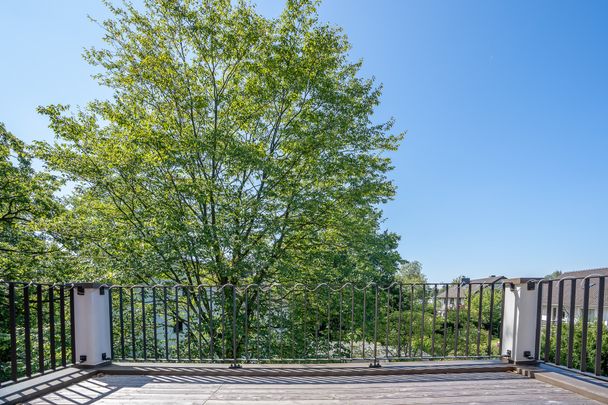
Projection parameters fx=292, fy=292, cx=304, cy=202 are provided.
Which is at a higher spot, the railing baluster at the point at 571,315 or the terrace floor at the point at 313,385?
the railing baluster at the point at 571,315

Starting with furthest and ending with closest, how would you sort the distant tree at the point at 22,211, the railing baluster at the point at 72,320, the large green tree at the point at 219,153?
the distant tree at the point at 22,211 → the large green tree at the point at 219,153 → the railing baluster at the point at 72,320

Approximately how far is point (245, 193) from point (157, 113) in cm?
271

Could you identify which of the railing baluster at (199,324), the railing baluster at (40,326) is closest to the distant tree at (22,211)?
the railing baluster at (199,324)

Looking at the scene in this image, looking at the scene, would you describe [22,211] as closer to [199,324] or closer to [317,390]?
[199,324]

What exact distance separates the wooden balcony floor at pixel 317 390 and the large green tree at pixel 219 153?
328 cm

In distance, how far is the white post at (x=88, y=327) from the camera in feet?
9.25

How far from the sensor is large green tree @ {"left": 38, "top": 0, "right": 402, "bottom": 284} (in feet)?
19.8

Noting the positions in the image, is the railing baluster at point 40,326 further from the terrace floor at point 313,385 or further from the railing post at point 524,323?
the railing post at point 524,323

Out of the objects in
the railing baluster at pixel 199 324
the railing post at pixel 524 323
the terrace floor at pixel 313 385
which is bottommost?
the railing baluster at pixel 199 324

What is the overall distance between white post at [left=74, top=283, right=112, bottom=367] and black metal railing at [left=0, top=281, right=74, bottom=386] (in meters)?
0.06

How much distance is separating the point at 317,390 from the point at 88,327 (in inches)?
89.3

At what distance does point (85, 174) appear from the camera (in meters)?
6.09

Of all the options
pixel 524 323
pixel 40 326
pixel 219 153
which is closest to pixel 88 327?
pixel 40 326

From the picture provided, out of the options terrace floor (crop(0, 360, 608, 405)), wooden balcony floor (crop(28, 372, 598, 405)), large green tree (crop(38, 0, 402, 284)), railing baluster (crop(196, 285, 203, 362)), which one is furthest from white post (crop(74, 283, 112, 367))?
large green tree (crop(38, 0, 402, 284))
